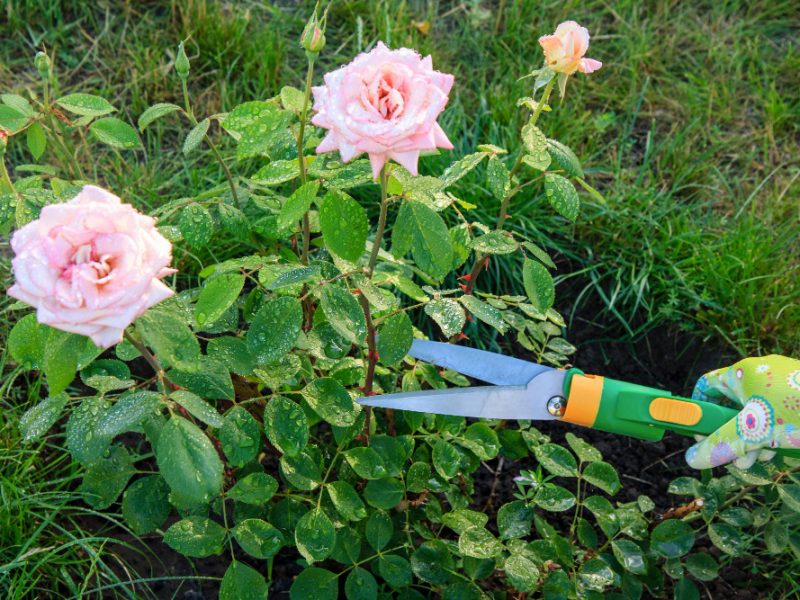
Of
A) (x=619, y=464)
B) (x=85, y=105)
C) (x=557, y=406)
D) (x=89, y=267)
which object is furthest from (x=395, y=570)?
(x=85, y=105)

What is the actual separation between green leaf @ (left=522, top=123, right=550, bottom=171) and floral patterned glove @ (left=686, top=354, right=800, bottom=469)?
46 cm

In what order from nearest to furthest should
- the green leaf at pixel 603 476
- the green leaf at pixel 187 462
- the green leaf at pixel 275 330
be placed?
the green leaf at pixel 187 462, the green leaf at pixel 275 330, the green leaf at pixel 603 476

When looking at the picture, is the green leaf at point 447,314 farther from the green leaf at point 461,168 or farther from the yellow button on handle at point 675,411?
the yellow button on handle at point 675,411

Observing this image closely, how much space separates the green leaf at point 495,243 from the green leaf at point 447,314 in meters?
0.10

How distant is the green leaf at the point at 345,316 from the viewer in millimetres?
1225

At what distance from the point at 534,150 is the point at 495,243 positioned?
0.17 metres

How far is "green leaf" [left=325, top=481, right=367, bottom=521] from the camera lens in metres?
1.42

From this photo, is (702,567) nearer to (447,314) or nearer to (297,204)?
(447,314)

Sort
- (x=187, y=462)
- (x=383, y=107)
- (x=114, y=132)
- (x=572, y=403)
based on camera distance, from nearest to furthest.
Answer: (x=383, y=107), (x=187, y=462), (x=572, y=403), (x=114, y=132)

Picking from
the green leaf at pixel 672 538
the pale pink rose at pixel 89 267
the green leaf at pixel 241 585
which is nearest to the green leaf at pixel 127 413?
the pale pink rose at pixel 89 267

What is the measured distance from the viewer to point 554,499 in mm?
1497

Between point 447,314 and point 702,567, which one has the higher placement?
point 447,314

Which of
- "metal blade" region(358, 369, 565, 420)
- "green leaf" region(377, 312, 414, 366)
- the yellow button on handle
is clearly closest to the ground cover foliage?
"green leaf" region(377, 312, 414, 366)

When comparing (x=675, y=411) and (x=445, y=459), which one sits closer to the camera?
(x=675, y=411)
